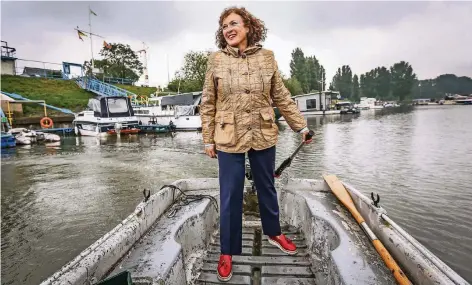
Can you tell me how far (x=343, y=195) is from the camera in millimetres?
3178

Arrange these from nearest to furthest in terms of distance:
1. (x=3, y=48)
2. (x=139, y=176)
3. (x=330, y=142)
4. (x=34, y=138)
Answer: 1. (x=139, y=176)
2. (x=330, y=142)
3. (x=34, y=138)
4. (x=3, y=48)

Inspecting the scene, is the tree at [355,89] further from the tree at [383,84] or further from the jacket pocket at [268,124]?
the jacket pocket at [268,124]

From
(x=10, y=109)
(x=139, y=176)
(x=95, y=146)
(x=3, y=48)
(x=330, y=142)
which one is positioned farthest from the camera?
(x=3, y=48)

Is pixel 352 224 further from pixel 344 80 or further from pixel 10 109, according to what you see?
pixel 344 80

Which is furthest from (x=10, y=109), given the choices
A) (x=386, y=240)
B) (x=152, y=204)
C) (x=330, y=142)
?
(x=386, y=240)

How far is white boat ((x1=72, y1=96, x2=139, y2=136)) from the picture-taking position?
21.8 metres

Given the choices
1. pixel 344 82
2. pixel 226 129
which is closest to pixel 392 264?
pixel 226 129

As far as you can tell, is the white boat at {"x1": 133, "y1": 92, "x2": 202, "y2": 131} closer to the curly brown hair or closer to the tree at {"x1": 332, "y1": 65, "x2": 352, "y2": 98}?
the curly brown hair

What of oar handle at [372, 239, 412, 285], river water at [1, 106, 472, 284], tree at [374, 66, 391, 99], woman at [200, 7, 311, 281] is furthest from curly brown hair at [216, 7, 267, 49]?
tree at [374, 66, 391, 99]

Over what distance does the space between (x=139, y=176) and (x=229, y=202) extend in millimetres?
7858

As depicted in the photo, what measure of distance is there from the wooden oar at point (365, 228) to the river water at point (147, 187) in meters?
2.26

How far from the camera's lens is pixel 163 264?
6.31ft

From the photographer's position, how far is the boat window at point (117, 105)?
2241 cm

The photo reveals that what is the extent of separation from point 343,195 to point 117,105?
2262 centimetres
